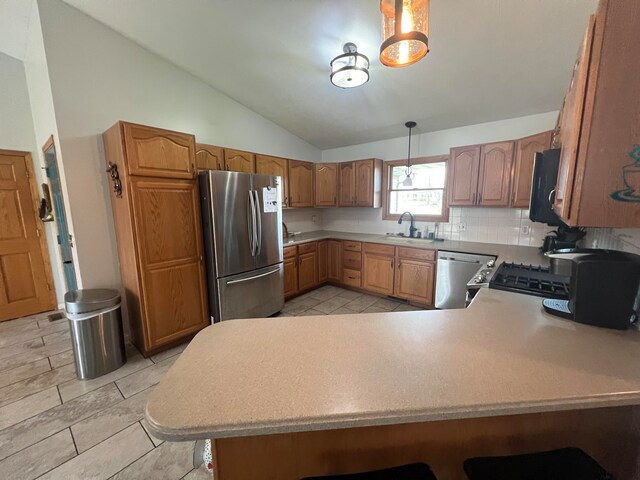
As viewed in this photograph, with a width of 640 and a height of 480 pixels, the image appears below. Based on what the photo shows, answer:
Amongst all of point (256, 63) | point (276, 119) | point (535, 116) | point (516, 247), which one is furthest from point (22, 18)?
point (516, 247)

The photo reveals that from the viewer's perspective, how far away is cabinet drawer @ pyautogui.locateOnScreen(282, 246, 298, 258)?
11.8 feet

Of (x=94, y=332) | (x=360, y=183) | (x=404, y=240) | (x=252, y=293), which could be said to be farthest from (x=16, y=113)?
(x=404, y=240)

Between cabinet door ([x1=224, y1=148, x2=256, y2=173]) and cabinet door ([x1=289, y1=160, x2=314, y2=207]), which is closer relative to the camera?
cabinet door ([x1=224, y1=148, x2=256, y2=173])

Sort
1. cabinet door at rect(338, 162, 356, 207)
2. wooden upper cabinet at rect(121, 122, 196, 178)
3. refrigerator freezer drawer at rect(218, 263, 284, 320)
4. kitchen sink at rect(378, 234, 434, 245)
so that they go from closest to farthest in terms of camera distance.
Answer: wooden upper cabinet at rect(121, 122, 196, 178)
refrigerator freezer drawer at rect(218, 263, 284, 320)
kitchen sink at rect(378, 234, 434, 245)
cabinet door at rect(338, 162, 356, 207)

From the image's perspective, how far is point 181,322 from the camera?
2557mm

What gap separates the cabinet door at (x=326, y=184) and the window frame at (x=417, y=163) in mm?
807

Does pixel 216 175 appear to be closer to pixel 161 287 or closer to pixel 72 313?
pixel 161 287

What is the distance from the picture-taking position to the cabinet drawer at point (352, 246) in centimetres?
396

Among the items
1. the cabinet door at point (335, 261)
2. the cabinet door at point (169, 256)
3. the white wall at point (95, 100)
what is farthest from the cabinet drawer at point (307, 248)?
the white wall at point (95, 100)

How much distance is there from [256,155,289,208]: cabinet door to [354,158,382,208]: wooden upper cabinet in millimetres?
1131

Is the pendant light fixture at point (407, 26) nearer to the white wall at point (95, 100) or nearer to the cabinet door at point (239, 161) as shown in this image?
the cabinet door at point (239, 161)

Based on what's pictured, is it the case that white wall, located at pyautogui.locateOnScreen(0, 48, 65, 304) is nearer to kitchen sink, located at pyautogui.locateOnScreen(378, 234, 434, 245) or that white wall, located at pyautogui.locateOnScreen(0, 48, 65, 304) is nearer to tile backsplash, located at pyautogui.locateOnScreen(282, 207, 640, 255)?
tile backsplash, located at pyautogui.locateOnScreen(282, 207, 640, 255)

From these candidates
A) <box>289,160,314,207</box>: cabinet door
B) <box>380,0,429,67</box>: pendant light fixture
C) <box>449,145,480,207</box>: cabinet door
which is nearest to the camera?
<box>380,0,429,67</box>: pendant light fixture

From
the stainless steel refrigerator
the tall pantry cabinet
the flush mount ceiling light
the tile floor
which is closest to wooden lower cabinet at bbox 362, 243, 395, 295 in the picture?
the stainless steel refrigerator
